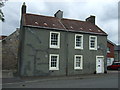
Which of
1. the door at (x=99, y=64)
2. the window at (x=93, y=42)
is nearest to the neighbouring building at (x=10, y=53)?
the window at (x=93, y=42)

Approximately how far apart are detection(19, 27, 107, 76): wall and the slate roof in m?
0.84

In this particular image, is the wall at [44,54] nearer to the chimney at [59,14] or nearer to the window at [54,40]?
the window at [54,40]

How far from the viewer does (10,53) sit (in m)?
33.2

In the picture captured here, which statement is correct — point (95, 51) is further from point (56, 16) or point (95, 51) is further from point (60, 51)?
point (56, 16)

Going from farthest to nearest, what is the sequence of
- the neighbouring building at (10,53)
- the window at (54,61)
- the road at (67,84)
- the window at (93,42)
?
the neighbouring building at (10,53) < the window at (93,42) < the window at (54,61) < the road at (67,84)

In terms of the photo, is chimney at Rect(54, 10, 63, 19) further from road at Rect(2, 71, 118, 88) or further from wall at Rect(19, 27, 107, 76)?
road at Rect(2, 71, 118, 88)

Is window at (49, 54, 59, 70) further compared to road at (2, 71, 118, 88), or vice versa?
window at (49, 54, 59, 70)

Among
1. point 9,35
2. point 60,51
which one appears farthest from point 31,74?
point 9,35

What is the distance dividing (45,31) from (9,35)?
14.8 metres

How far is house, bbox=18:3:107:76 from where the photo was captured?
20.3 metres

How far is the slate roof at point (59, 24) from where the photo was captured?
856 inches

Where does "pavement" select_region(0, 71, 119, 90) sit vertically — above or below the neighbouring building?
below

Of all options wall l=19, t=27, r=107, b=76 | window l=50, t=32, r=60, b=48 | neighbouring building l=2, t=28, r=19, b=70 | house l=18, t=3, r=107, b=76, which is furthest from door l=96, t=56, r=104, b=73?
neighbouring building l=2, t=28, r=19, b=70

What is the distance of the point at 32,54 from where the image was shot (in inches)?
798
